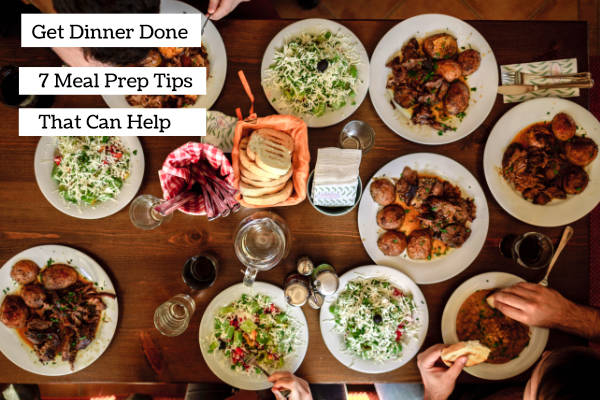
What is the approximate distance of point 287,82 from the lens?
1848mm

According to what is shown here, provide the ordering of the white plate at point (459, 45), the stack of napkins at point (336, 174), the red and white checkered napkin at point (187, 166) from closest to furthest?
the red and white checkered napkin at point (187, 166)
the stack of napkins at point (336, 174)
the white plate at point (459, 45)

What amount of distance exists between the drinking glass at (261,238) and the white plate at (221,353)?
0.12 meters

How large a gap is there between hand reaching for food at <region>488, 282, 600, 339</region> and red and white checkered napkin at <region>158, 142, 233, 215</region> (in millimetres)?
1451

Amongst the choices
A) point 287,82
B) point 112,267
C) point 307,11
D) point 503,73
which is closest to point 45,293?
point 112,267

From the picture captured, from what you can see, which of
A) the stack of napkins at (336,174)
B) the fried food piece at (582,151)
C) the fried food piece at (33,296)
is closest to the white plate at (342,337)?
the stack of napkins at (336,174)

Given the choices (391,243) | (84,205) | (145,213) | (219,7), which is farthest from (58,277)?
(391,243)

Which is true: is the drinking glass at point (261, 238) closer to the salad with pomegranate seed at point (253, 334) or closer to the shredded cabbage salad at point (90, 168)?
the salad with pomegranate seed at point (253, 334)

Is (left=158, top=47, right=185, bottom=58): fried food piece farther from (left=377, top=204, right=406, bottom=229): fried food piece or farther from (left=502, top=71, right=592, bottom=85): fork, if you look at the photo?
(left=502, top=71, right=592, bottom=85): fork

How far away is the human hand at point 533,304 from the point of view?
71.1 inches

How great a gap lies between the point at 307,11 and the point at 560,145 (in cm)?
241

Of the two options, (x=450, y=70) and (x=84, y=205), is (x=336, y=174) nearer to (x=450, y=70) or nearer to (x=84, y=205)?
(x=450, y=70)

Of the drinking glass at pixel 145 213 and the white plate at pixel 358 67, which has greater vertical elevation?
the white plate at pixel 358 67

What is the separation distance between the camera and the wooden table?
191cm

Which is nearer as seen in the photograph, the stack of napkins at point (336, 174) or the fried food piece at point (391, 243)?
the stack of napkins at point (336, 174)
